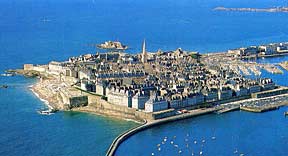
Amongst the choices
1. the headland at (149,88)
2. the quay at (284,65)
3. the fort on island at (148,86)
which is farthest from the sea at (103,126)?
the quay at (284,65)

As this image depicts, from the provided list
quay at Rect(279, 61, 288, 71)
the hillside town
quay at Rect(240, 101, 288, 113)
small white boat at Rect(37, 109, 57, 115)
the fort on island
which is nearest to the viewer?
small white boat at Rect(37, 109, 57, 115)

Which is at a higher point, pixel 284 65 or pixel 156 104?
pixel 284 65

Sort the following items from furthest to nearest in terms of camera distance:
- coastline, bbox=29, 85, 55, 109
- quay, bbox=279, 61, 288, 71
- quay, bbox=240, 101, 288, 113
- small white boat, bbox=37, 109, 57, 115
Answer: quay, bbox=279, 61, 288, 71 < coastline, bbox=29, 85, 55, 109 < quay, bbox=240, 101, 288, 113 < small white boat, bbox=37, 109, 57, 115

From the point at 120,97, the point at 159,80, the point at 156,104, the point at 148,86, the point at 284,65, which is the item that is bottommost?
the point at 156,104

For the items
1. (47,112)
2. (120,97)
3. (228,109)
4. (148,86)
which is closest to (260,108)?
(228,109)

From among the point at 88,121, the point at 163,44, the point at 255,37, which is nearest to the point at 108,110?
the point at 88,121

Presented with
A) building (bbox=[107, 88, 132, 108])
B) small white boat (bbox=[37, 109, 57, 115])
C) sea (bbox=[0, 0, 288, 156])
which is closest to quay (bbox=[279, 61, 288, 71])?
sea (bbox=[0, 0, 288, 156])

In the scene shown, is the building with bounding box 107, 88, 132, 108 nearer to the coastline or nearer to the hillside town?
the hillside town

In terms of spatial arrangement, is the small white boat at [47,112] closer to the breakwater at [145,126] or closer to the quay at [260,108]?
the breakwater at [145,126]

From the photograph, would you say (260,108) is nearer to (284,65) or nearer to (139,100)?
(139,100)
